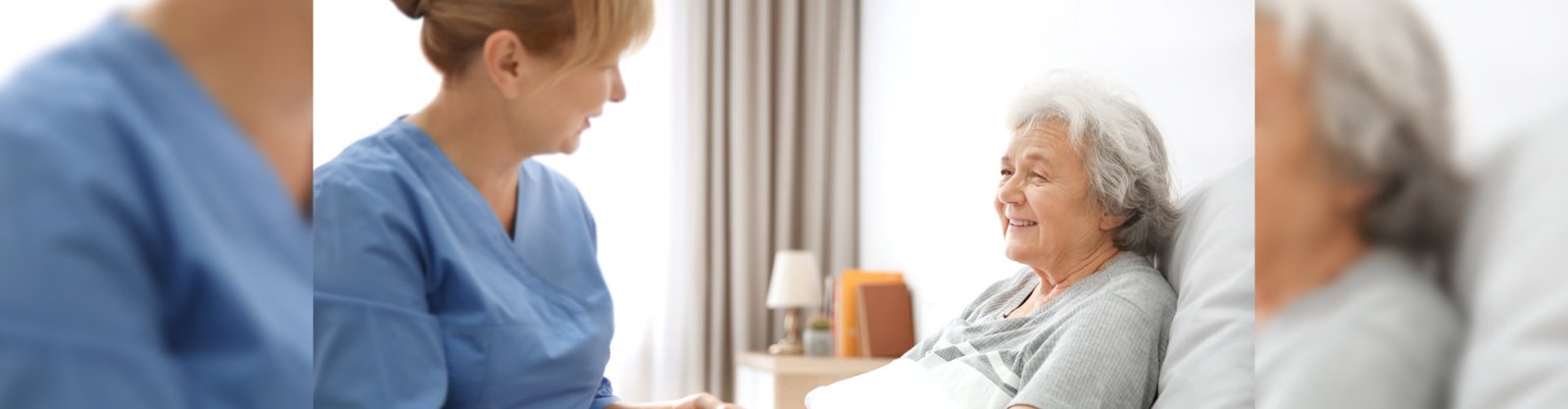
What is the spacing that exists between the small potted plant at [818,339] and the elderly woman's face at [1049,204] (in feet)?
0.59

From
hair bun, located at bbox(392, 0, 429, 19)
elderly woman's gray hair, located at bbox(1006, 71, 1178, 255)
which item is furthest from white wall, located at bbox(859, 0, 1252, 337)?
hair bun, located at bbox(392, 0, 429, 19)

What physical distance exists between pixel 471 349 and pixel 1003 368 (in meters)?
0.42

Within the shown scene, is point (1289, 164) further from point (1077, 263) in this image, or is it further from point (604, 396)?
point (604, 396)

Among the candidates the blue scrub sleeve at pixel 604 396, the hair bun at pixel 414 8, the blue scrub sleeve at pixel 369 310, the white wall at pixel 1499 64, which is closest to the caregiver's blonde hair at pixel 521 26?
the hair bun at pixel 414 8

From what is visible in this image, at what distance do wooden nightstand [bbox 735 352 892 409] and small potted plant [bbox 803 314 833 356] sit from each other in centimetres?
1

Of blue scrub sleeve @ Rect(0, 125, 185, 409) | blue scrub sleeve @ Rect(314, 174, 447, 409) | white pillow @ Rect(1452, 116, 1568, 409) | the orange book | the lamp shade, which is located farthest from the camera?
the orange book

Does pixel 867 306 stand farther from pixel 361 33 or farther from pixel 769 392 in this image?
pixel 361 33

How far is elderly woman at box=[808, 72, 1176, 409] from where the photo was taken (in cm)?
78

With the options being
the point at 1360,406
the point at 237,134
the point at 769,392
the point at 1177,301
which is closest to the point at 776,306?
the point at 769,392

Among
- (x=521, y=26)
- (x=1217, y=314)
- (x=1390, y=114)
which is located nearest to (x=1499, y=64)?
(x=1390, y=114)

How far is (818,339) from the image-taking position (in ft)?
3.12

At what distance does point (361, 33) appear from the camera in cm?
67

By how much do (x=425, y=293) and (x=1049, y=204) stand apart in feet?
1.60

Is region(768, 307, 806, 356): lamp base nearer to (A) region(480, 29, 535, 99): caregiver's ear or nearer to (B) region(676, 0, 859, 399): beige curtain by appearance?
(B) region(676, 0, 859, 399): beige curtain
